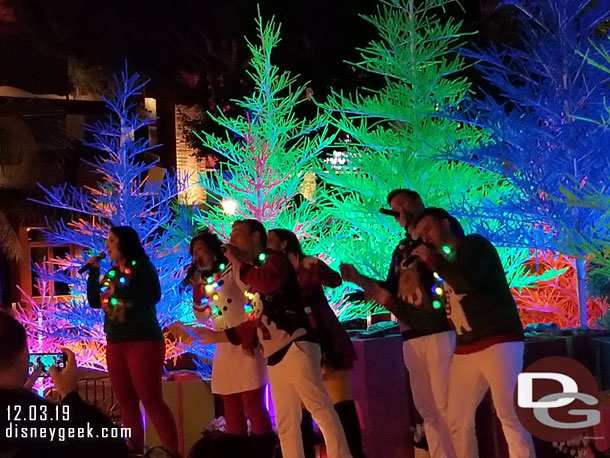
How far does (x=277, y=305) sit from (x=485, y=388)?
123 cm

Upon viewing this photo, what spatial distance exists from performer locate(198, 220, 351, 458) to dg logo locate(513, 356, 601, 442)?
3.63 ft

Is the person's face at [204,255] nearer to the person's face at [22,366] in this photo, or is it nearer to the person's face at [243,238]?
the person's face at [243,238]

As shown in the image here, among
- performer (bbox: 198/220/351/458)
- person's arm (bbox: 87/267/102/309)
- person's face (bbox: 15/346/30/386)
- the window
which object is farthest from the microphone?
the window

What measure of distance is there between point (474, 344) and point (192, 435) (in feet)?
9.50

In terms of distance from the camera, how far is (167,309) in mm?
7082

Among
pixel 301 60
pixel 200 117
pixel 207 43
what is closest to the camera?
pixel 301 60

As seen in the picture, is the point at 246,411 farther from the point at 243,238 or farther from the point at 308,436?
the point at 243,238

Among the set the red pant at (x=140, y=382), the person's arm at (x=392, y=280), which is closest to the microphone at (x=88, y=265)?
the red pant at (x=140, y=382)

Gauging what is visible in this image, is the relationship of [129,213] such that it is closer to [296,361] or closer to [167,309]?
[167,309]

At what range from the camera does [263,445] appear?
14.8ft

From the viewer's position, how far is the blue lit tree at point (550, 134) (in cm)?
560

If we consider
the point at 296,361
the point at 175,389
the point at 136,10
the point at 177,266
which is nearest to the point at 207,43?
the point at 136,10

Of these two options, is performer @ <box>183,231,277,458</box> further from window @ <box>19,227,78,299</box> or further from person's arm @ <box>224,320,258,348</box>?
window @ <box>19,227,78,299</box>

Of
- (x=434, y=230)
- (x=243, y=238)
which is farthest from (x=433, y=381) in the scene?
(x=243, y=238)
